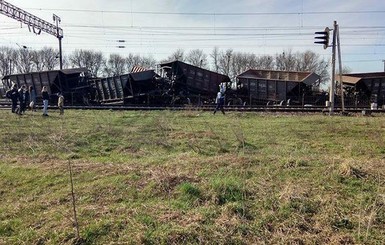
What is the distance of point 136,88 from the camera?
2447cm

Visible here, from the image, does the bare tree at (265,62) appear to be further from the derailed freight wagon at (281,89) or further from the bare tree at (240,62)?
the derailed freight wagon at (281,89)

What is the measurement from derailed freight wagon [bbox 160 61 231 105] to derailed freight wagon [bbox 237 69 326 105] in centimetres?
253

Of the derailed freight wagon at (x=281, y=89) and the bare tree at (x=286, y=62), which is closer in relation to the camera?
the derailed freight wagon at (x=281, y=89)

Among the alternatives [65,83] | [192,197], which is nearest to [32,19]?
[65,83]

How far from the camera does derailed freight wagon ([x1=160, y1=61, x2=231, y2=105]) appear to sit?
2452cm

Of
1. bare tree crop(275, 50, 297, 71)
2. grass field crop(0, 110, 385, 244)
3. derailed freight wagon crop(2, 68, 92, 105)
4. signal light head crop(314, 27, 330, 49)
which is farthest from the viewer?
bare tree crop(275, 50, 297, 71)

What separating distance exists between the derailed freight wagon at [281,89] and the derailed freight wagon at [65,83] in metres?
12.1

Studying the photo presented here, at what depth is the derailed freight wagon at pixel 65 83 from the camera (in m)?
26.2

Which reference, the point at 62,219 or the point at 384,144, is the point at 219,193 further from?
the point at 384,144

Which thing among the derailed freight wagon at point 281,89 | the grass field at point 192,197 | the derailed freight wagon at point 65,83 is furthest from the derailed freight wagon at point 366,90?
the derailed freight wagon at point 65,83

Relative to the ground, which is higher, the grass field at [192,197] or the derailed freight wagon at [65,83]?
the derailed freight wagon at [65,83]

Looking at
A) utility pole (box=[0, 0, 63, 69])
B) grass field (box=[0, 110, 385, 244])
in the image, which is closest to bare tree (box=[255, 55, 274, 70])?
utility pole (box=[0, 0, 63, 69])

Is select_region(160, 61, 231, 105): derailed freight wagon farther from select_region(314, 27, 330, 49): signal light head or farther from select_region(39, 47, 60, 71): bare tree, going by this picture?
select_region(39, 47, 60, 71): bare tree

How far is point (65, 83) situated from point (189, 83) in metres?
9.72
